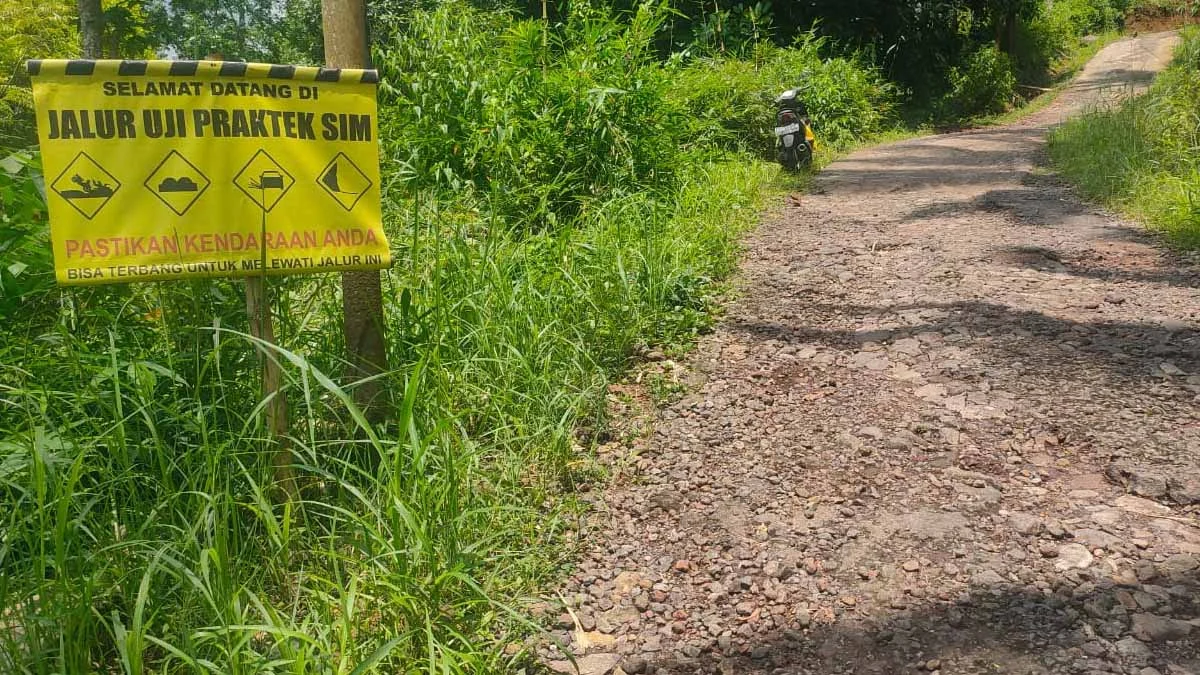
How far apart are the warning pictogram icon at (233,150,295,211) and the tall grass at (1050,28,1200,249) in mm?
5153

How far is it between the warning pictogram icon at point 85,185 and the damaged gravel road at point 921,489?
1437mm

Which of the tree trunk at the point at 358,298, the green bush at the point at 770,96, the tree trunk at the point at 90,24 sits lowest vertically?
the tree trunk at the point at 358,298

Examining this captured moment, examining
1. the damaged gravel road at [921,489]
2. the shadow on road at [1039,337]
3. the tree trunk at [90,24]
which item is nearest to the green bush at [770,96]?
the shadow on road at [1039,337]

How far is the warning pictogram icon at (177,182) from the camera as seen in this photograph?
6.67 ft

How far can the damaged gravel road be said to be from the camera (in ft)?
6.87

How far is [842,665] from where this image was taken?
201 cm

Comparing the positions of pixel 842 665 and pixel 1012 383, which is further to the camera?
pixel 1012 383

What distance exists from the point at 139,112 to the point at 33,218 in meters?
0.95

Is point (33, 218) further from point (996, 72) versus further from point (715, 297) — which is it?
point (996, 72)

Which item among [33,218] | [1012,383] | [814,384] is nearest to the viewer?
[33,218]

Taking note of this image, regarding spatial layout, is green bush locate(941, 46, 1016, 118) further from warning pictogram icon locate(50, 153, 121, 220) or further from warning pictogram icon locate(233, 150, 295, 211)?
warning pictogram icon locate(50, 153, 121, 220)

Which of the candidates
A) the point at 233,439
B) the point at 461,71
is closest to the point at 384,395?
the point at 233,439

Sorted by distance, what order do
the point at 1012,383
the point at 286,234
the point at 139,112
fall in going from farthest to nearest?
the point at 1012,383 < the point at 286,234 < the point at 139,112

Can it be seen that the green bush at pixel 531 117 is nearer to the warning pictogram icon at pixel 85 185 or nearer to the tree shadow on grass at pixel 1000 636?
the warning pictogram icon at pixel 85 185
